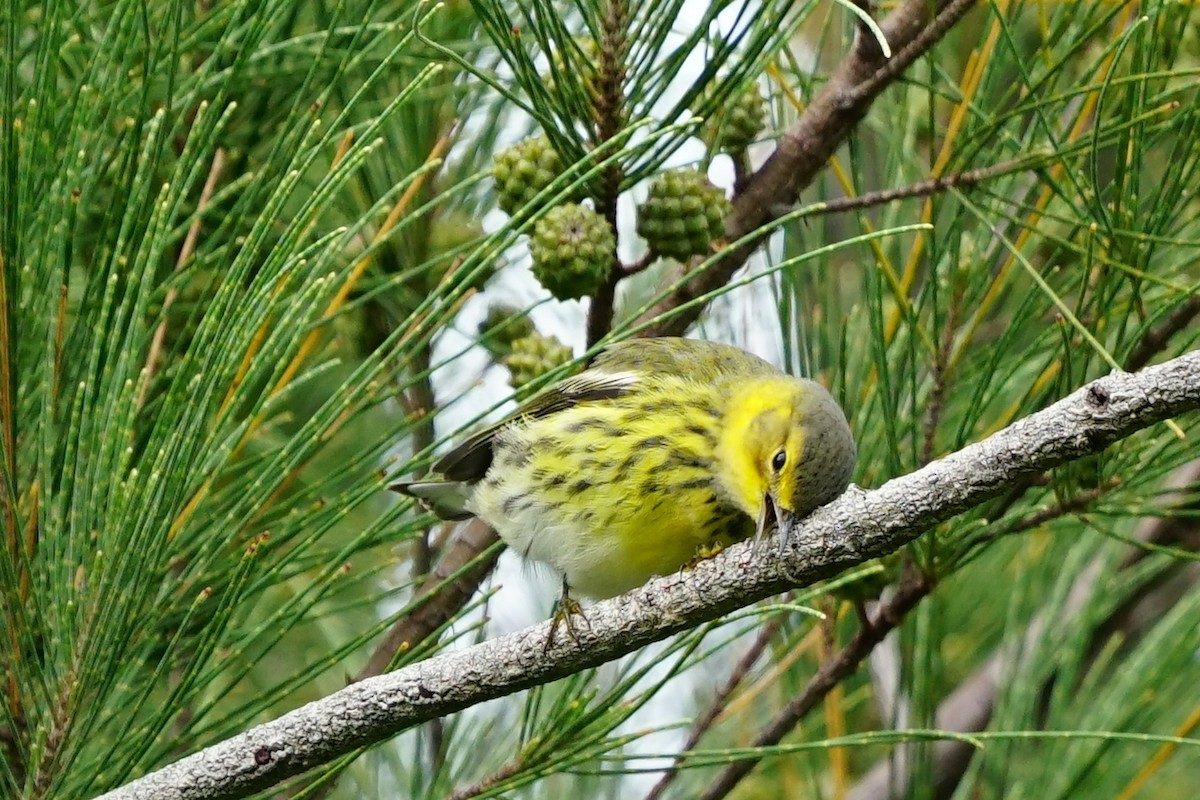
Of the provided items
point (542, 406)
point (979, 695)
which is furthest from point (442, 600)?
point (979, 695)

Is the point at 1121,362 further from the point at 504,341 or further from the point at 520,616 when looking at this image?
the point at 520,616

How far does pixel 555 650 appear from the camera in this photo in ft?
4.37

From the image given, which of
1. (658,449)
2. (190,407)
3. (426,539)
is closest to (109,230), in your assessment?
(190,407)

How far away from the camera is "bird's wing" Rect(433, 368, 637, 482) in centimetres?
249

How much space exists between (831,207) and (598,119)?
1.19 feet

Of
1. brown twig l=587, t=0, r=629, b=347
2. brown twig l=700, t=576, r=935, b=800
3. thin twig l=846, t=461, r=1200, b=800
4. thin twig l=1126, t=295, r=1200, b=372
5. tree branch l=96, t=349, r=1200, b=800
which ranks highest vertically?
brown twig l=587, t=0, r=629, b=347

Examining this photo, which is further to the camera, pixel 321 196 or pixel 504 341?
pixel 504 341

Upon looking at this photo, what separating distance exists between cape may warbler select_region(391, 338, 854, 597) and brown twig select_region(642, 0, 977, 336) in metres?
0.18

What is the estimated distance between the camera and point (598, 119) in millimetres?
1859

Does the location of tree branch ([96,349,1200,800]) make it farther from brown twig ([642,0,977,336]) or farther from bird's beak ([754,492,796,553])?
brown twig ([642,0,977,336])

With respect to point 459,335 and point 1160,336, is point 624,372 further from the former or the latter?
point 1160,336

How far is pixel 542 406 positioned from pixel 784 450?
700 mm

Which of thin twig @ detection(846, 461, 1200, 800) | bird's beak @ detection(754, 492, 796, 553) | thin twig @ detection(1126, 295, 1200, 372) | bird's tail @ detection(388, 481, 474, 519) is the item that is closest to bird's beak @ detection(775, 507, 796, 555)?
bird's beak @ detection(754, 492, 796, 553)

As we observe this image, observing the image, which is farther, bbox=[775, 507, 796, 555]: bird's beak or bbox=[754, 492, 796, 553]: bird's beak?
bbox=[754, 492, 796, 553]: bird's beak
